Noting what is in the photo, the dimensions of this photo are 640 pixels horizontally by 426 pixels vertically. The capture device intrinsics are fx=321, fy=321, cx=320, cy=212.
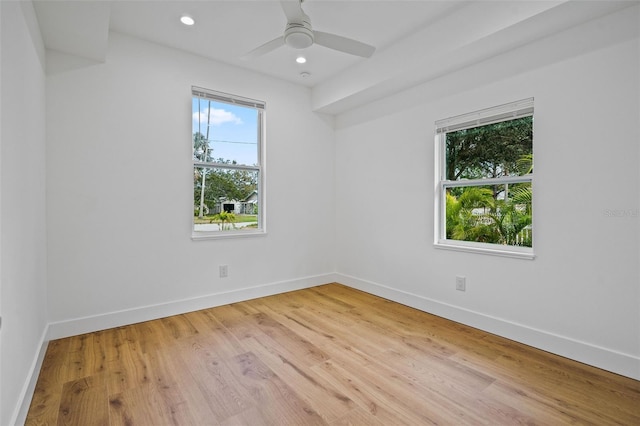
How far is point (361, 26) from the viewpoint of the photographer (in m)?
2.85


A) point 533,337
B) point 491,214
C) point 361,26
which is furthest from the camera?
point 491,214

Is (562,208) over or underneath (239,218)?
over

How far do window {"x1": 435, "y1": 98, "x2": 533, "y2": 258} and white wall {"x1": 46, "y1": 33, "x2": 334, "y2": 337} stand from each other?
6.33 ft

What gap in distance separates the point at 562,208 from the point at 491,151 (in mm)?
798

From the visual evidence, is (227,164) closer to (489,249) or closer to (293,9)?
(293,9)

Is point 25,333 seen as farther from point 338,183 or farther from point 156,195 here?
point 338,183

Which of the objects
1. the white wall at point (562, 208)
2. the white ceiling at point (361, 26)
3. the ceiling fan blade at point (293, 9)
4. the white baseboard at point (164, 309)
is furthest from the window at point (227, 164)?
the white wall at point (562, 208)

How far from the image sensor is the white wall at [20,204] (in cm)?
151

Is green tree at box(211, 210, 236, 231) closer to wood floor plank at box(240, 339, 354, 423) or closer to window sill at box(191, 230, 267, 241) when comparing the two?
window sill at box(191, 230, 267, 241)

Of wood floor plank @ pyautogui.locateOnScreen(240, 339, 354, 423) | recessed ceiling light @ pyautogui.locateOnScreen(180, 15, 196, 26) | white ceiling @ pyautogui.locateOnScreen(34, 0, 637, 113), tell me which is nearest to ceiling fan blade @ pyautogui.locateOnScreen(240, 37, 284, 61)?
white ceiling @ pyautogui.locateOnScreen(34, 0, 637, 113)

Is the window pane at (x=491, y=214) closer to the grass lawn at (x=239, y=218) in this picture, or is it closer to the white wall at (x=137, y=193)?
the white wall at (x=137, y=193)

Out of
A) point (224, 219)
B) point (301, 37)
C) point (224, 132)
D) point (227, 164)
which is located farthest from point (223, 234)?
point (301, 37)

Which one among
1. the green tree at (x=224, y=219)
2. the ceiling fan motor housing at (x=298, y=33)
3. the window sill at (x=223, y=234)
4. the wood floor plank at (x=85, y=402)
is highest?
the ceiling fan motor housing at (x=298, y=33)

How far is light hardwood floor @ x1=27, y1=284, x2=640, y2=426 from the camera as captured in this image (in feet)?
5.65
